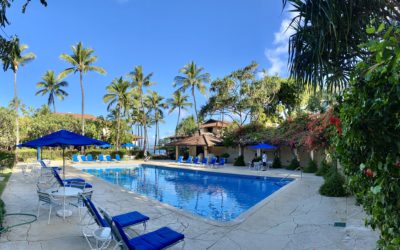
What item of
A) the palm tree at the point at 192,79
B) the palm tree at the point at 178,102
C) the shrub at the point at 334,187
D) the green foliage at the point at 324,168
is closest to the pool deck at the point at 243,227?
the shrub at the point at 334,187

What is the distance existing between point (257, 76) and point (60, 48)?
23.2m

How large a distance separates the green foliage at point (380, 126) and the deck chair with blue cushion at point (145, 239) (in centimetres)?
326

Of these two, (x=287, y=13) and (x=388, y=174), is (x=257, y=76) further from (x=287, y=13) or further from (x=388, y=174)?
(x=388, y=174)

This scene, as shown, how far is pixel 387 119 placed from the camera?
1675 mm

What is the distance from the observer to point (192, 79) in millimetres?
35969

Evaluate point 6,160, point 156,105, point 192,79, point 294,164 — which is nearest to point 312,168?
point 294,164

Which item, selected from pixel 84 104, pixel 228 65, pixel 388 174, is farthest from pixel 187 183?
pixel 84 104

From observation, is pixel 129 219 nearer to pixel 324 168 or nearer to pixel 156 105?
pixel 324 168

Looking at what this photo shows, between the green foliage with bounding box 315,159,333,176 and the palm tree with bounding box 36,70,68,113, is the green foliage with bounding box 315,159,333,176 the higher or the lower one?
the lower one

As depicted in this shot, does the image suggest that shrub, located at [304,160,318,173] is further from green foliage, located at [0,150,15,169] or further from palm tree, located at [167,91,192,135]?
palm tree, located at [167,91,192,135]

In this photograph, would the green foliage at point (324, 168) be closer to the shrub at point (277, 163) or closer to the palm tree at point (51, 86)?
the shrub at point (277, 163)

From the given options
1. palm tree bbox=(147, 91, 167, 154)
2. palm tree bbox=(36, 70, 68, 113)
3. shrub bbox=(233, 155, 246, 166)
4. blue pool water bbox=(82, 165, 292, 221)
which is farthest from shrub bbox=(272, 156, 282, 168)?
palm tree bbox=(36, 70, 68, 113)

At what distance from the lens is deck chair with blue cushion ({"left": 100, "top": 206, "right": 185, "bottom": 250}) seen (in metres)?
4.14

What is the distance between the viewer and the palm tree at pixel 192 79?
1416 inches
